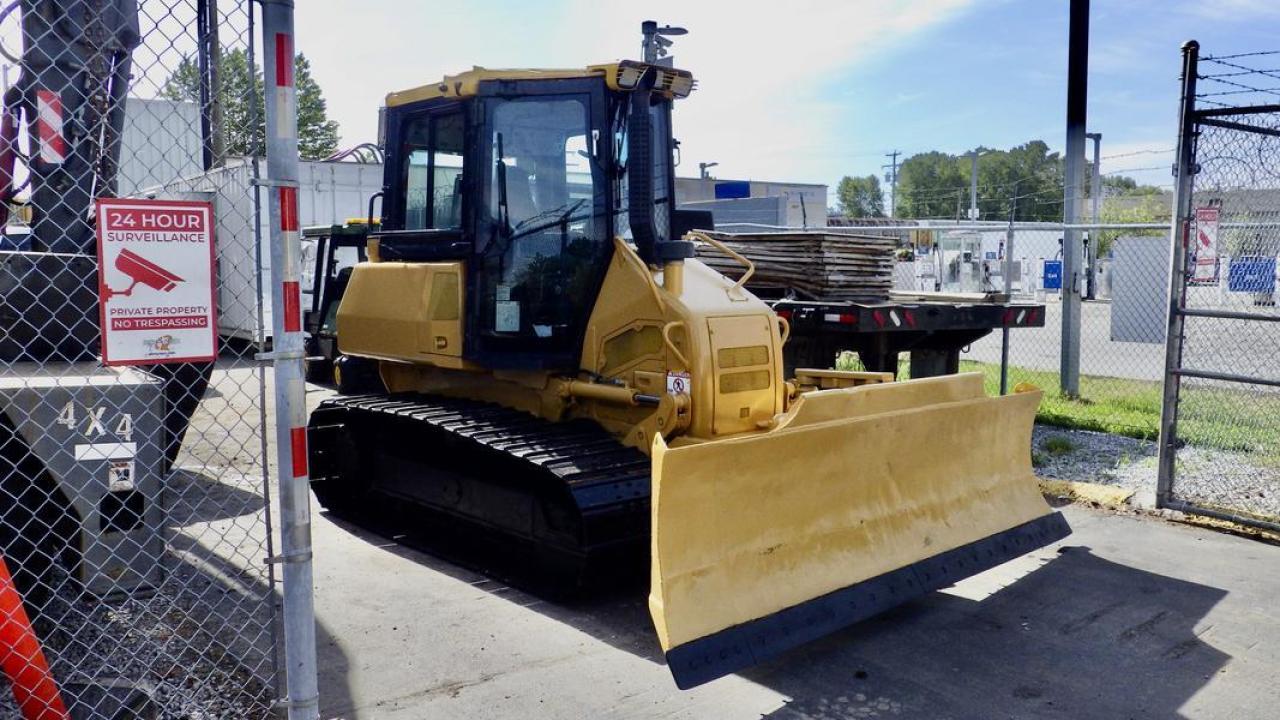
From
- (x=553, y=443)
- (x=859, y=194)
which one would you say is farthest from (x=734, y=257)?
(x=859, y=194)

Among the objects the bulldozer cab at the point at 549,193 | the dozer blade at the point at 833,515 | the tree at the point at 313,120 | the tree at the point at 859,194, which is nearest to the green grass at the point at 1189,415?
the dozer blade at the point at 833,515

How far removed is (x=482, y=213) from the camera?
641 centimetres

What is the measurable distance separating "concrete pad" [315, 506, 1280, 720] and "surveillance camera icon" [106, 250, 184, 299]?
215 centimetres

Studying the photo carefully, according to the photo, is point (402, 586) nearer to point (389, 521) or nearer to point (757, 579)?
point (389, 521)

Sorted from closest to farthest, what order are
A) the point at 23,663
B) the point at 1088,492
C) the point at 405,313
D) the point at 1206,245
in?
the point at 23,663 < the point at 405,313 < the point at 1206,245 < the point at 1088,492

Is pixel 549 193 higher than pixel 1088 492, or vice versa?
pixel 549 193

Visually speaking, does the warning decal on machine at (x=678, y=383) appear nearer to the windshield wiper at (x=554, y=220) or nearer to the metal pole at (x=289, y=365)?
the windshield wiper at (x=554, y=220)

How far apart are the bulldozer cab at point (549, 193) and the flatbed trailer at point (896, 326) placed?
Result: 100 inches

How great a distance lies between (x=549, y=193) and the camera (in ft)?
21.1

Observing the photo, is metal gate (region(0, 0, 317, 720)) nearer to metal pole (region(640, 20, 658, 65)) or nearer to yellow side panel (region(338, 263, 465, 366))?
yellow side panel (region(338, 263, 465, 366))

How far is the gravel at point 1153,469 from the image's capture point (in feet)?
25.8

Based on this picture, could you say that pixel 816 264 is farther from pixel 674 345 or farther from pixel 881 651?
pixel 881 651

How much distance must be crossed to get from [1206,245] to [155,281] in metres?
7.29

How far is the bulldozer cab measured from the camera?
6336 millimetres
